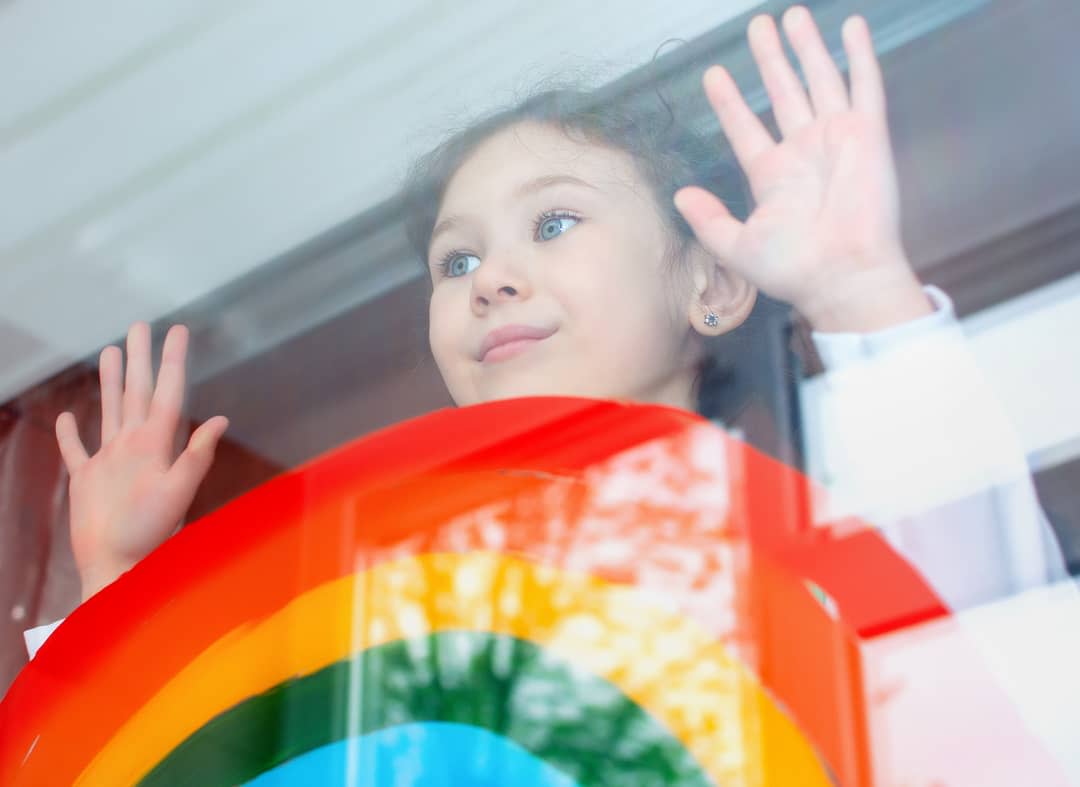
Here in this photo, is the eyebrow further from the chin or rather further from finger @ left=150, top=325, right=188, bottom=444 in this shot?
finger @ left=150, top=325, right=188, bottom=444

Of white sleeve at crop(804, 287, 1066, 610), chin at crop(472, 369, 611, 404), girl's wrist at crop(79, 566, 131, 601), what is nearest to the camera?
white sleeve at crop(804, 287, 1066, 610)

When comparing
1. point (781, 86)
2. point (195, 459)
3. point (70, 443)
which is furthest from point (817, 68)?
point (70, 443)

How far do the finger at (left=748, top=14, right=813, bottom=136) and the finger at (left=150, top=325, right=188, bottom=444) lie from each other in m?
0.43

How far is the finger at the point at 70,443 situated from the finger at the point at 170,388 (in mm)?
60

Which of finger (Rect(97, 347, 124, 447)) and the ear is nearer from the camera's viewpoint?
the ear

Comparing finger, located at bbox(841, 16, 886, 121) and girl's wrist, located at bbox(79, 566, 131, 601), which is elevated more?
finger, located at bbox(841, 16, 886, 121)

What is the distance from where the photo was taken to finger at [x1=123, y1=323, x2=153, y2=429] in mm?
755

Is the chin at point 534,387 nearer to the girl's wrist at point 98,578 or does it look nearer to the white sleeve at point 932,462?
the white sleeve at point 932,462

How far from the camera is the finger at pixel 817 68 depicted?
529 mm

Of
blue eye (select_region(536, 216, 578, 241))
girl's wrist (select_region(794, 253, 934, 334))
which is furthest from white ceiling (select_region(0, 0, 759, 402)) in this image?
girl's wrist (select_region(794, 253, 934, 334))

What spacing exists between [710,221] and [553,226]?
3.7 inches

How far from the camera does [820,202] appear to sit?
504mm

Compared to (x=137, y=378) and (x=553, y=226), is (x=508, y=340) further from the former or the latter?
(x=137, y=378)

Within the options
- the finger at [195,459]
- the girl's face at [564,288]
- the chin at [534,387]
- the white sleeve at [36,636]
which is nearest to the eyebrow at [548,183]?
the girl's face at [564,288]
